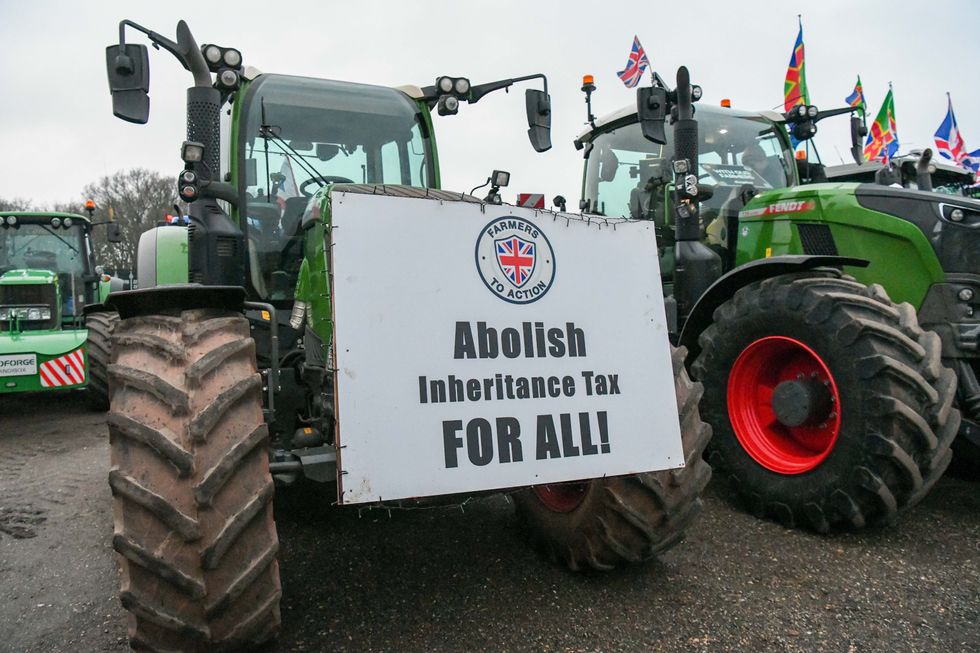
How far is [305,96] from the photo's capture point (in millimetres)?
4129

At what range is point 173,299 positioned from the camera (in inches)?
103

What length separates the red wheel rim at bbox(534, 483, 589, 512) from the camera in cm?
312

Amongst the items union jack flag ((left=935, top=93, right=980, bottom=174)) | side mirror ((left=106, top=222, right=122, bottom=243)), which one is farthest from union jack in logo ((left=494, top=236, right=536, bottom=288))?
union jack flag ((left=935, top=93, right=980, bottom=174))

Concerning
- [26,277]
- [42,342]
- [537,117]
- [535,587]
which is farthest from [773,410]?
[26,277]

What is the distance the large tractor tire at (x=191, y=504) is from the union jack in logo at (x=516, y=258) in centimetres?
97

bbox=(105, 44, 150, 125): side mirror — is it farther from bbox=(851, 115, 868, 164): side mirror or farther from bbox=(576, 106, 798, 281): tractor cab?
bbox=(851, 115, 868, 164): side mirror

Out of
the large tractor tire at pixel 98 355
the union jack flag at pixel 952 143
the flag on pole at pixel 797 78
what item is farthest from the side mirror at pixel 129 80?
the union jack flag at pixel 952 143

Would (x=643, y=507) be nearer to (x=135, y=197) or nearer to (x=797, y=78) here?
(x=797, y=78)

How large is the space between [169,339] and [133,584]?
0.75 m

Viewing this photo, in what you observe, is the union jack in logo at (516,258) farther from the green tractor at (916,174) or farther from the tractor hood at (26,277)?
the tractor hood at (26,277)

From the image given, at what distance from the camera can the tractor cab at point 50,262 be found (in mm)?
9758

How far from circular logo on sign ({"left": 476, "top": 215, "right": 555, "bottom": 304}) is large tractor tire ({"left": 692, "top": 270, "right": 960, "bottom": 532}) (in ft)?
6.30

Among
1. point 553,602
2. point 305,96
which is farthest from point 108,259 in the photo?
point 553,602

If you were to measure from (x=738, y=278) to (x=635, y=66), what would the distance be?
3.97 metres
